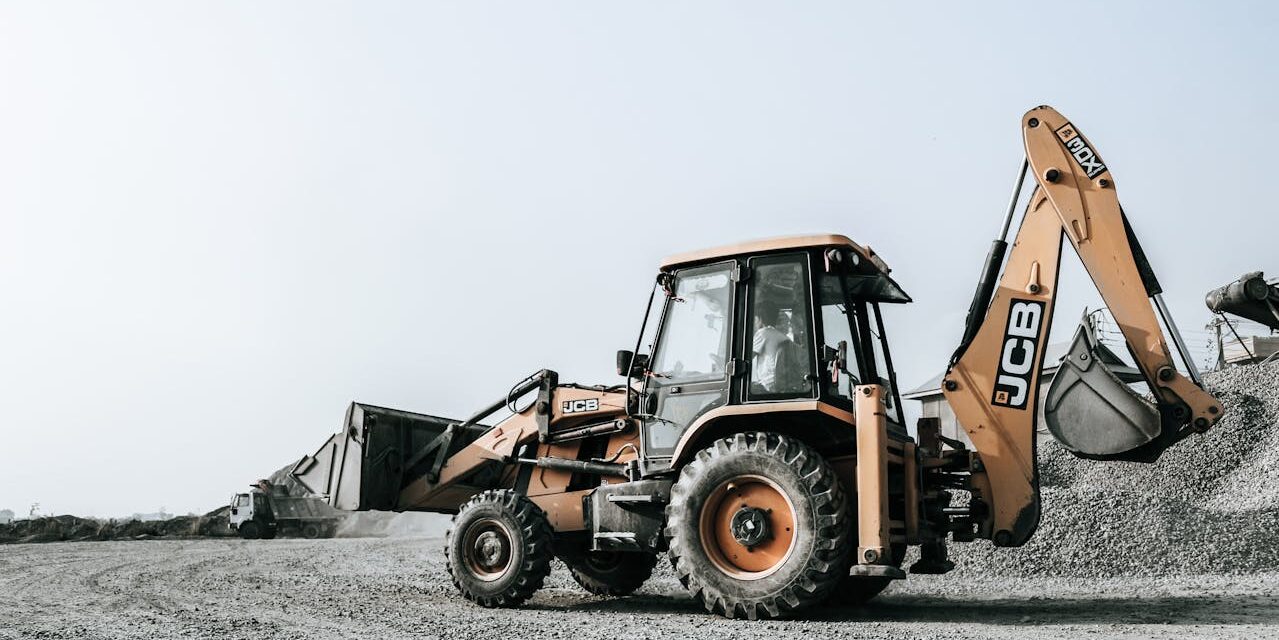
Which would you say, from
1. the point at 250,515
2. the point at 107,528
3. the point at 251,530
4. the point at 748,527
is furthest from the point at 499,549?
the point at 107,528

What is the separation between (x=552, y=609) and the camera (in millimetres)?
8695

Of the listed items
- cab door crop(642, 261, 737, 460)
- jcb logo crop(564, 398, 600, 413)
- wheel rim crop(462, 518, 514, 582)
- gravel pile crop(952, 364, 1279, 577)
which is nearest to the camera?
cab door crop(642, 261, 737, 460)

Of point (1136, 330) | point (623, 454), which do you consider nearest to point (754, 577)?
point (623, 454)

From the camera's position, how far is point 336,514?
32.9 metres

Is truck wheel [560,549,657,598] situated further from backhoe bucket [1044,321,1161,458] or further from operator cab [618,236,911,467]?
backhoe bucket [1044,321,1161,458]

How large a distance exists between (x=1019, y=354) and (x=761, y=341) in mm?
1948

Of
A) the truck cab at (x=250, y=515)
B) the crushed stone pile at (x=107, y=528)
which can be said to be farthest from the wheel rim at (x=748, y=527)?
the truck cab at (x=250, y=515)

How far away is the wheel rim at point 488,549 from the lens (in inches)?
339

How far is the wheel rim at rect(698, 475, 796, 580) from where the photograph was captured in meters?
7.27

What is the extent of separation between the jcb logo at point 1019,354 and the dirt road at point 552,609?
1606mm

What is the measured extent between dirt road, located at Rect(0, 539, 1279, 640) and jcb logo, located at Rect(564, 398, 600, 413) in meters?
1.68

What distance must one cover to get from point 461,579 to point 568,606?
0.95 meters

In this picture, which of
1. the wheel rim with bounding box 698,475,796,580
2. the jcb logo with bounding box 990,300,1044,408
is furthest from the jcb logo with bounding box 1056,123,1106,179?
the wheel rim with bounding box 698,475,796,580

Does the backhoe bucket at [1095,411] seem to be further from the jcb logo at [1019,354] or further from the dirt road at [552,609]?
the dirt road at [552,609]
